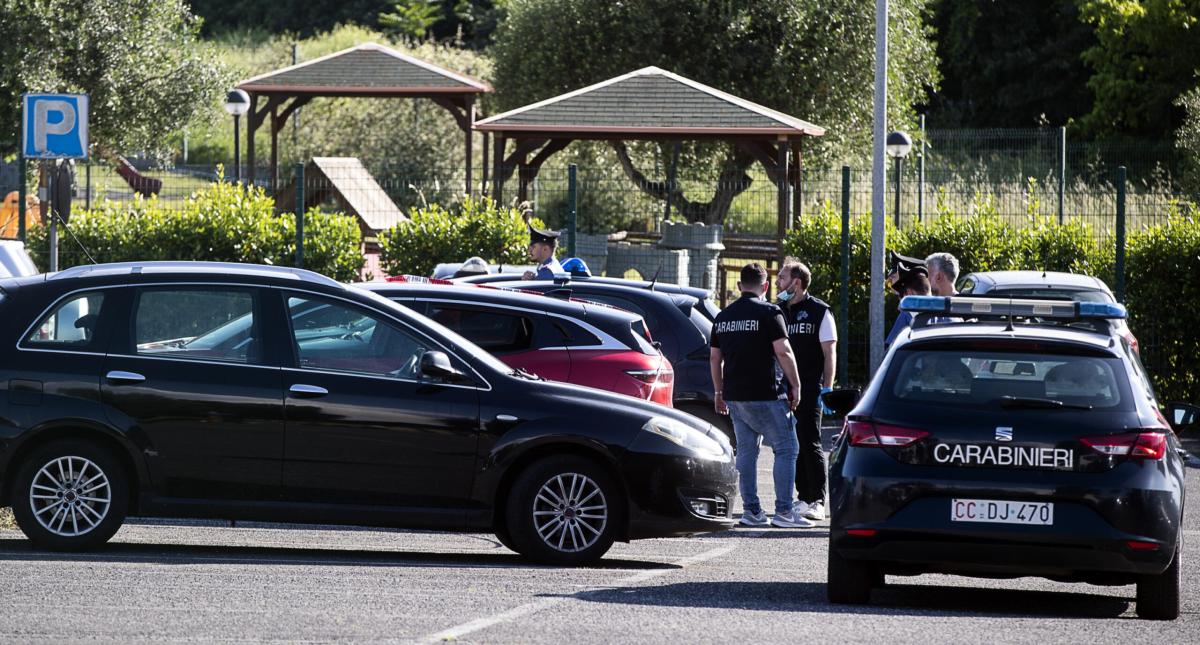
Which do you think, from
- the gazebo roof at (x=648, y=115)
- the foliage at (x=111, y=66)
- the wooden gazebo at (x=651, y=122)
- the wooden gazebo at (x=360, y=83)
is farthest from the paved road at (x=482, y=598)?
the foliage at (x=111, y=66)

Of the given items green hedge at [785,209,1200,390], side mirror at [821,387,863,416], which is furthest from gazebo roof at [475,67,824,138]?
side mirror at [821,387,863,416]

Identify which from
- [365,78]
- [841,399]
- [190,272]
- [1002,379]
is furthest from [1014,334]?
[365,78]

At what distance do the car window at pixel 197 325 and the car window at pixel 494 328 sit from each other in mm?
2275

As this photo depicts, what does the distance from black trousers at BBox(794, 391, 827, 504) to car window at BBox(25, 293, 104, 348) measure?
185 inches

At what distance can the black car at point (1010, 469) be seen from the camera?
753cm

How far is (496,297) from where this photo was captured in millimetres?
11344

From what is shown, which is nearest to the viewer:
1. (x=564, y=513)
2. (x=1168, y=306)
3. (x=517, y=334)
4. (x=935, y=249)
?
(x=564, y=513)

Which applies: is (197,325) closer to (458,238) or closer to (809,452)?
(809,452)

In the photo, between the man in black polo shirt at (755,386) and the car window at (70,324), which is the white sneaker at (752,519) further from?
the car window at (70,324)

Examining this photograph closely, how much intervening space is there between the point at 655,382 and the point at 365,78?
21.4 metres

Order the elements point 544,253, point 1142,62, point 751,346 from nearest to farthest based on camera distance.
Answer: point 751,346 < point 544,253 < point 1142,62

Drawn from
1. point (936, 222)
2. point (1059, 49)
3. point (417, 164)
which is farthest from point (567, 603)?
point (1059, 49)

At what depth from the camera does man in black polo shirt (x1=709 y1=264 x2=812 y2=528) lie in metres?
10.7

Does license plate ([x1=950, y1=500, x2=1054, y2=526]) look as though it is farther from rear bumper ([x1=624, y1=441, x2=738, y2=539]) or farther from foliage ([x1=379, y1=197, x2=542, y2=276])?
foliage ([x1=379, y1=197, x2=542, y2=276])
